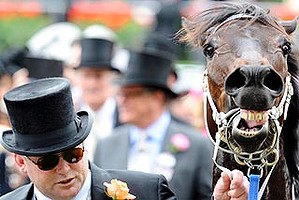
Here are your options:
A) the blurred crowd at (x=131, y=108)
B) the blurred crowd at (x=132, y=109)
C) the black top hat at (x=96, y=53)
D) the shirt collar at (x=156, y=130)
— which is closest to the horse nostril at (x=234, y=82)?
the blurred crowd at (x=131, y=108)

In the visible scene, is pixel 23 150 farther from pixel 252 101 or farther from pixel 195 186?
pixel 195 186

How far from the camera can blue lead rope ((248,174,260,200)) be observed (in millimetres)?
5035

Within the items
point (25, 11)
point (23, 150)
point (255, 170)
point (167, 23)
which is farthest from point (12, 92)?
point (25, 11)

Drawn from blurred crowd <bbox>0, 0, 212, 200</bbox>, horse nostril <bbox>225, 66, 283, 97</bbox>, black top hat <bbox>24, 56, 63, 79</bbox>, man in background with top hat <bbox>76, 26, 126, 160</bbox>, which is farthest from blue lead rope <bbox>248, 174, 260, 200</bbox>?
black top hat <bbox>24, 56, 63, 79</bbox>

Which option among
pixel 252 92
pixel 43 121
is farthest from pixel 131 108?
pixel 252 92

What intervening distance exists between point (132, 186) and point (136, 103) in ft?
11.4

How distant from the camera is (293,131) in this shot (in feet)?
18.7

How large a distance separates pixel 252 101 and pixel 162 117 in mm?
4503

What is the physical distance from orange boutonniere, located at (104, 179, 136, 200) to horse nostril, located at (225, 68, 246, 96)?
0.89 m

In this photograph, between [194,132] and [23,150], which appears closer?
[23,150]

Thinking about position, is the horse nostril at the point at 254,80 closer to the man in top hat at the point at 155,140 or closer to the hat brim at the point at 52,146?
the hat brim at the point at 52,146

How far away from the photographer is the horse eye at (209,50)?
17.7ft

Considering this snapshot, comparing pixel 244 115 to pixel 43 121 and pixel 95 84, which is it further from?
pixel 95 84

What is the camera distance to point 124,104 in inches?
371
